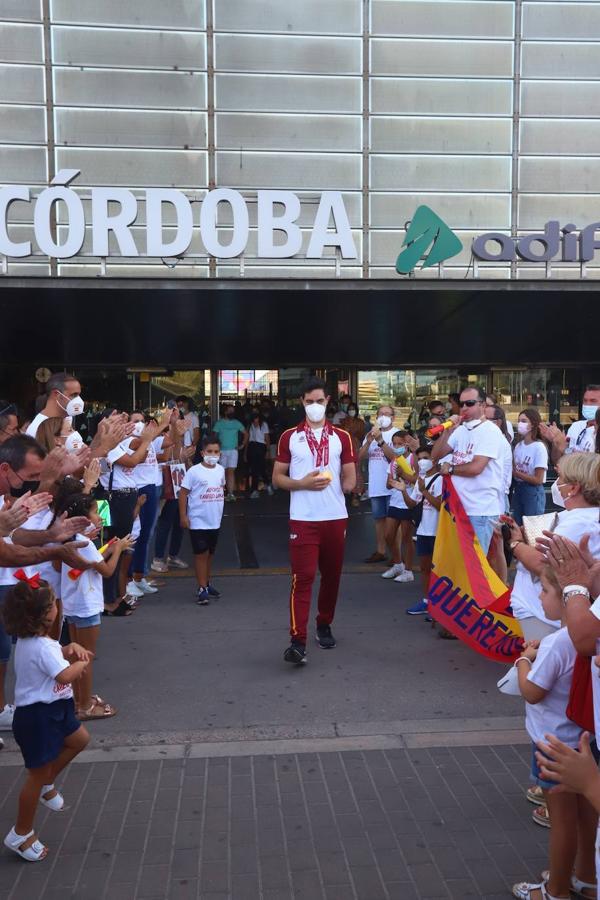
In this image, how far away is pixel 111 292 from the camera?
1097 cm

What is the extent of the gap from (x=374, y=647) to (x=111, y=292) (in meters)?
6.96

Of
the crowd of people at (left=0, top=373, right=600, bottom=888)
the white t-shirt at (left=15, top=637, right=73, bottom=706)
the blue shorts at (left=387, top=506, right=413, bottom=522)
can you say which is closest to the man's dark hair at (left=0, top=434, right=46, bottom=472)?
the crowd of people at (left=0, top=373, right=600, bottom=888)

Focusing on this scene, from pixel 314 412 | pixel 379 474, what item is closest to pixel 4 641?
pixel 314 412

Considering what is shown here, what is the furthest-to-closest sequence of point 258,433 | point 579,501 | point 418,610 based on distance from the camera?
point 258,433
point 418,610
point 579,501

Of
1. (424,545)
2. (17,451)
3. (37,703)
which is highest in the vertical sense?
(17,451)

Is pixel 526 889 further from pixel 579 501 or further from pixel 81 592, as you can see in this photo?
pixel 81 592

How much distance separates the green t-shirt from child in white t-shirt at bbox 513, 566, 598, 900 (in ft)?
41.4

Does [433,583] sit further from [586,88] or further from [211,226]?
[586,88]

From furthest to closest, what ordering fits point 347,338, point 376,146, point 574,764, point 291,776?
point 376,146
point 347,338
point 291,776
point 574,764

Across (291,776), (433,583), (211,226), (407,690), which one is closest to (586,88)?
(211,226)

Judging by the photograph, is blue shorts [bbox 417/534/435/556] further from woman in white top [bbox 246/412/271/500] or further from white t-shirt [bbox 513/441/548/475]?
woman in white top [bbox 246/412/271/500]

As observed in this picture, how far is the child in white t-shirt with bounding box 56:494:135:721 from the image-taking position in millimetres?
4785

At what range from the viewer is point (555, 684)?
3031 mm

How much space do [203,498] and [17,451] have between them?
3288mm
